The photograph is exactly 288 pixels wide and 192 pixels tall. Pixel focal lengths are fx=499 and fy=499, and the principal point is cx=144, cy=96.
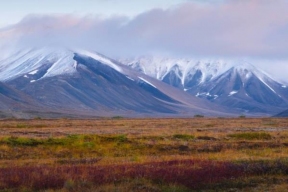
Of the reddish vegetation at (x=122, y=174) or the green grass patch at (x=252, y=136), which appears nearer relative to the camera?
the reddish vegetation at (x=122, y=174)

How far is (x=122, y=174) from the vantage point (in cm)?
2314

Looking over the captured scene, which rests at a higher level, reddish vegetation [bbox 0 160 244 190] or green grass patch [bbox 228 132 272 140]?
reddish vegetation [bbox 0 160 244 190]

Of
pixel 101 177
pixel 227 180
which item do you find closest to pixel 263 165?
pixel 227 180

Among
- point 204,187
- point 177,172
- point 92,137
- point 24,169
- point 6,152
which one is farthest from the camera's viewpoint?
point 92,137

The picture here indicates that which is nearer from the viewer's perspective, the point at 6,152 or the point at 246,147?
the point at 6,152

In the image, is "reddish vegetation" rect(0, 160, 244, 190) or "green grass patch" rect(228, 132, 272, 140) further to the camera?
"green grass patch" rect(228, 132, 272, 140)

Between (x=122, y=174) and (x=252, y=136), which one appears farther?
(x=252, y=136)

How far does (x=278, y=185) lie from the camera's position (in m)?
21.2

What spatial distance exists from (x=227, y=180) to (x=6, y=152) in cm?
2004

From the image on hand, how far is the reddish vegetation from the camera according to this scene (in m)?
21.4

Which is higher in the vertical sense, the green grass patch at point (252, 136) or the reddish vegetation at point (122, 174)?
the reddish vegetation at point (122, 174)

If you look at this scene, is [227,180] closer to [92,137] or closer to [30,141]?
[30,141]

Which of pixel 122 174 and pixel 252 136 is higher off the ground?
pixel 122 174

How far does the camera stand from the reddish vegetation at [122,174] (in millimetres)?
21438
